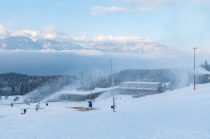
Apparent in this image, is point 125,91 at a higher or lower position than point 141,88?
lower

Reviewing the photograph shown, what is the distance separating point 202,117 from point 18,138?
1316 centimetres

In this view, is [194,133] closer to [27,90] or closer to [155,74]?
[27,90]

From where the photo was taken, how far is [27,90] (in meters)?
95.2

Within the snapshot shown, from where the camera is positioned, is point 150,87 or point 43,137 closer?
point 43,137

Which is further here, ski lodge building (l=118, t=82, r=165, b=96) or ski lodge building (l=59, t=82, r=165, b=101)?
ski lodge building (l=118, t=82, r=165, b=96)

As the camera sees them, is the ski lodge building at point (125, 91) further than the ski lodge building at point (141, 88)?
No

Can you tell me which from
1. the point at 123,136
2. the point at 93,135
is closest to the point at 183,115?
the point at 123,136

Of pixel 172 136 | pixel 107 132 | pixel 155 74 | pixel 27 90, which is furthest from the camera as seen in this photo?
pixel 155 74

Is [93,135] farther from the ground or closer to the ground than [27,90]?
farther from the ground

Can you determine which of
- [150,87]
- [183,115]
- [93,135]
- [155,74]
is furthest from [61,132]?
[155,74]

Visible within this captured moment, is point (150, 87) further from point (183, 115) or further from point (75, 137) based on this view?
point (75, 137)

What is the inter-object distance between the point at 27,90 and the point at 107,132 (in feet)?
309

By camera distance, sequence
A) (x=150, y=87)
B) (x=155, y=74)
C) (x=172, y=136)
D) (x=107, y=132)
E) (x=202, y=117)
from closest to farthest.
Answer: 1. (x=172, y=136)
2. (x=107, y=132)
3. (x=202, y=117)
4. (x=150, y=87)
5. (x=155, y=74)

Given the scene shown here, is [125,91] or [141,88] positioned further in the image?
[125,91]
